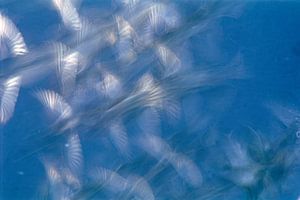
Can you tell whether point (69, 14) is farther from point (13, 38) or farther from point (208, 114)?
point (208, 114)

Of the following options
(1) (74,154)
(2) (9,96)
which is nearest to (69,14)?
(2) (9,96)

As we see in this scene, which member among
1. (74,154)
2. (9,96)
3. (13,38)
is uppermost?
(13,38)

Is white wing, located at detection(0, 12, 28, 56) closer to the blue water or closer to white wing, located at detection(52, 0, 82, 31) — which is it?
the blue water

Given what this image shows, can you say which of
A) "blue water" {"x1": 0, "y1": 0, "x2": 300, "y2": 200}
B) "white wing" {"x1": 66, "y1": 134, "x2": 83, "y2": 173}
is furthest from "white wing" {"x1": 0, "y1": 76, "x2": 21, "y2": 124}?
"white wing" {"x1": 66, "y1": 134, "x2": 83, "y2": 173}

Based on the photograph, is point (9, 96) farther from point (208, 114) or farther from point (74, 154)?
point (208, 114)

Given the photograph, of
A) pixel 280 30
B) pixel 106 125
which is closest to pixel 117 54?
pixel 106 125

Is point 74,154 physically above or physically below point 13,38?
below
